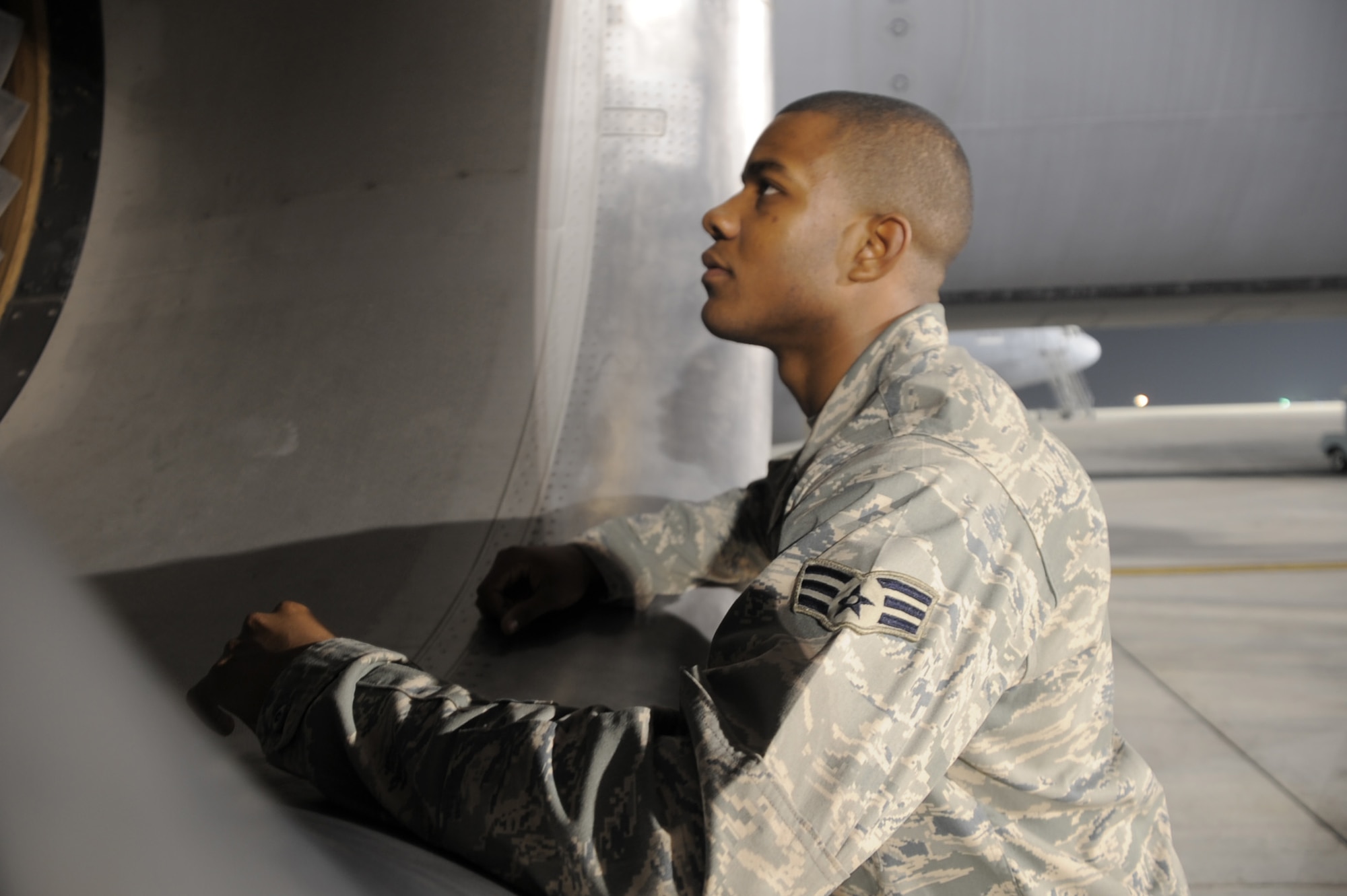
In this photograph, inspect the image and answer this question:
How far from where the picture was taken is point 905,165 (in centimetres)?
159

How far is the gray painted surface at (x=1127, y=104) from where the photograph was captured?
5043mm

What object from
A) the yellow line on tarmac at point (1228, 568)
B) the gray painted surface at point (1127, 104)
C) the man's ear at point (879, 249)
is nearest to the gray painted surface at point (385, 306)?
the man's ear at point (879, 249)

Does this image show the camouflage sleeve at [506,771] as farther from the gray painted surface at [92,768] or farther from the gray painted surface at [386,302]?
the gray painted surface at [386,302]

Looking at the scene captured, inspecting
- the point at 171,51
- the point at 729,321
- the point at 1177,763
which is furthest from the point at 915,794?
the point at 171,51

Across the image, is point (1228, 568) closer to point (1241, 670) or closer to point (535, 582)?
point (1241, 670)

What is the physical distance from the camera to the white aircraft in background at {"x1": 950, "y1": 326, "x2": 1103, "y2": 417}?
1811 cm

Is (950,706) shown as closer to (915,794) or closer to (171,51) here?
(915,794)

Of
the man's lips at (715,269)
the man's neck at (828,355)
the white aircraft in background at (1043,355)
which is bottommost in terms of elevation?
the white aircraft in background at (1043,355)

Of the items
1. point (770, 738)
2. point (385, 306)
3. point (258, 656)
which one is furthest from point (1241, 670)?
point (258, 656)

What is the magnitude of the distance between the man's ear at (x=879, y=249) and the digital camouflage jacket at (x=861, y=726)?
188 mm

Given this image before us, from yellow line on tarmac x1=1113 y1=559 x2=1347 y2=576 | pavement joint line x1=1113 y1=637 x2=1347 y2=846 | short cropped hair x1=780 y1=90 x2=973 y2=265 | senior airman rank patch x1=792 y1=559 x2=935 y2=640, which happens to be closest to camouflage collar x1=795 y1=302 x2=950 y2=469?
short cropped hair x1=780 y1=90 x2=973 y2=265

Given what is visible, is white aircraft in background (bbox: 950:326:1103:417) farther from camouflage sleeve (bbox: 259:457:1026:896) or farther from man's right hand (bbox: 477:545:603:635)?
camouflage sleeve (bbox: 259:457:1026:896)

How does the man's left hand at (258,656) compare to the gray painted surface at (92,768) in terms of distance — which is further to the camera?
the man's left hand at (258,656)

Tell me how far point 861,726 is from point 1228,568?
15.2ft
